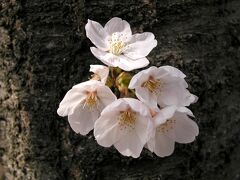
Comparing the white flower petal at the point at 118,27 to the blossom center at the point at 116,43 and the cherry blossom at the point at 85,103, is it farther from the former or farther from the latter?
the cherry blossom at the point at 85,103

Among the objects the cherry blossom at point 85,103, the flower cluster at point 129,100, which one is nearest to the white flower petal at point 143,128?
the flower cluster at point 129,100

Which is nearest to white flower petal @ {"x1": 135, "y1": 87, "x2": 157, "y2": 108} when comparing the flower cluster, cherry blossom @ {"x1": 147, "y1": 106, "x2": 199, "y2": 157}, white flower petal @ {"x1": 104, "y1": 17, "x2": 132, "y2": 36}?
the flower cluster

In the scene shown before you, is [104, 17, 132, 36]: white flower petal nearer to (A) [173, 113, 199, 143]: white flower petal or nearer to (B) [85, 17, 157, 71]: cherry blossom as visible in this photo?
(B) [85, 17, 157, 71]: cherry blossom

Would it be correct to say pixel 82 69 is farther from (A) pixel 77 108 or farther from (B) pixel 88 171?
(B) pixel 88 171

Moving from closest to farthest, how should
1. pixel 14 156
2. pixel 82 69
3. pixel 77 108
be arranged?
1. pixel 77 108
2. pixel 82 69
3. pixel 14 156

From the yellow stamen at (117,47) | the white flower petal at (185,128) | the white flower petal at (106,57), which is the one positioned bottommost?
the white flower petal at (185,128)

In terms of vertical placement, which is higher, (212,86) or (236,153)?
(212,86)

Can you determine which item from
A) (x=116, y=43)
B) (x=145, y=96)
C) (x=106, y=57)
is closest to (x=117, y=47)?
(x=116, y=43)

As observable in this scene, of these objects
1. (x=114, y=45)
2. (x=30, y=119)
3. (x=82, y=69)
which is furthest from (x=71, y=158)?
(x=114, y=45)
